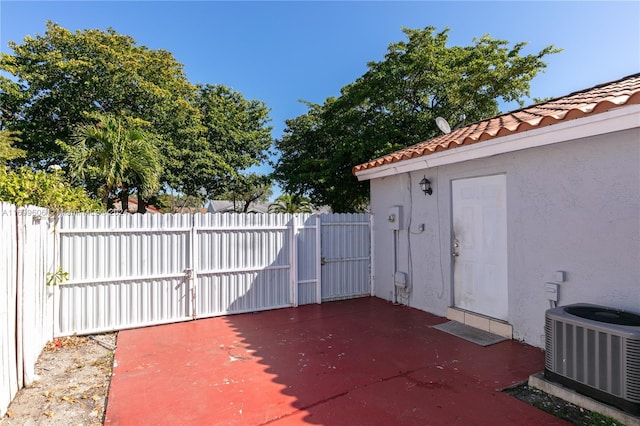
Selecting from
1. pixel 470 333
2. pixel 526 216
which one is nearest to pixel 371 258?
pixel 470 333

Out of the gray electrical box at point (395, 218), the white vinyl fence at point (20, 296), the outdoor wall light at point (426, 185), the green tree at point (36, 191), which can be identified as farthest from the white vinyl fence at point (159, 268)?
the outdoor wall light at point (426, 185)

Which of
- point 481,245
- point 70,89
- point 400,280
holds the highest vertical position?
point 70,89

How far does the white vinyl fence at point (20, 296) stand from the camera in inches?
130

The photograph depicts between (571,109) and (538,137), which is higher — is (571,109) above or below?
above

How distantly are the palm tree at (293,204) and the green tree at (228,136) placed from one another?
4879mm

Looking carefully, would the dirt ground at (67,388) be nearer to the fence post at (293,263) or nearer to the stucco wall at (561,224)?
the fence post at (293,263)

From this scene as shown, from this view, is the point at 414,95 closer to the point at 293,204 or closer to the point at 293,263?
the point at 293,204

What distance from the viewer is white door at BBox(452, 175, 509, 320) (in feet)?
18.1

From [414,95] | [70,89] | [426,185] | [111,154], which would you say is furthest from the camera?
[70,89]

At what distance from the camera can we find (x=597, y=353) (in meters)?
3.17

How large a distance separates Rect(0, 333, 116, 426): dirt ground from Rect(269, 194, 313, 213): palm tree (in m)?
10.4

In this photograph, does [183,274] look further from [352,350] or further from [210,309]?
[352,350]

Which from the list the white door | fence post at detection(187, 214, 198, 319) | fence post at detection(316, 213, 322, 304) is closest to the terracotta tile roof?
the white door

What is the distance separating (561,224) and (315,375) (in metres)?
3.87
